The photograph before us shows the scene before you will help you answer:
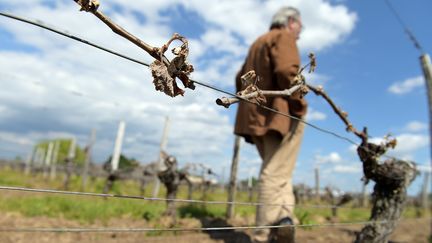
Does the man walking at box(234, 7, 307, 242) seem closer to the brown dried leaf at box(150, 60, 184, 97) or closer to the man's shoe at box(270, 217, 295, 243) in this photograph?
the man's shoe at box(270, 217, 295, 243)

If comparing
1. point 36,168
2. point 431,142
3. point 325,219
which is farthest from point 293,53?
point 36,168

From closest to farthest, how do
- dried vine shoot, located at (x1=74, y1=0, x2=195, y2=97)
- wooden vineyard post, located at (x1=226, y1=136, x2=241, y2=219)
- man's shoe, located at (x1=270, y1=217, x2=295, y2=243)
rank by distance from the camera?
dried vine shoot, located at (x1=74, y1=0, x2=195, y2=97) < man's shoe, located at (x1=270, y1=217, x2=295, y2=243) < wooden vineyard post, located at (x1=226, y1=136, x2=241, y2=219)

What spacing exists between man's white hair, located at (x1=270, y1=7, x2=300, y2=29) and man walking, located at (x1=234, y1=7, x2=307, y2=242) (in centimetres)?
17

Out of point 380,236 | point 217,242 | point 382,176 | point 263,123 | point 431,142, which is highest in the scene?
point 431,142

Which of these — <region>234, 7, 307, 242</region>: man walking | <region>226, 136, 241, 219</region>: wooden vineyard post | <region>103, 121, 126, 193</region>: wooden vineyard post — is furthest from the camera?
<region>103, 121, 126, 193</region>: wooden vineyard post

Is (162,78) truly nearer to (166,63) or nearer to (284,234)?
(166,63)

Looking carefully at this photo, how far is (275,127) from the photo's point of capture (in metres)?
3.58

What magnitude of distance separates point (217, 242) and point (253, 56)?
2007 millimetres

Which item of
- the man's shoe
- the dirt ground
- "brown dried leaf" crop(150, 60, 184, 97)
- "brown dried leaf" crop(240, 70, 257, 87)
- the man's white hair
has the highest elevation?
the man's white hair

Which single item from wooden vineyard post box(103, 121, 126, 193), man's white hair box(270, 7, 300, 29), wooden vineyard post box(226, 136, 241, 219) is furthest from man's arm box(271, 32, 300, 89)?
wooden vineyard post box(103, 121, 126, 193)

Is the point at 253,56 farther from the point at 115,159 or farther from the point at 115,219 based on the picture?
the point at 115,159

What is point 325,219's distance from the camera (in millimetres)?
8828

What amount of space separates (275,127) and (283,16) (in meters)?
1.33

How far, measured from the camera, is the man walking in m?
3.51
